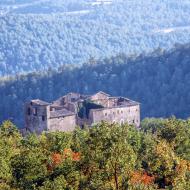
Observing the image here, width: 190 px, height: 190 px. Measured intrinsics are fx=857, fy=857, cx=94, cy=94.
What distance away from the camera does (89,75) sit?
560 feet

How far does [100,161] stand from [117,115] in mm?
63678

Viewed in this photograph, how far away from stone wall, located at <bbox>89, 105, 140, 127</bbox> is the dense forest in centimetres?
3995

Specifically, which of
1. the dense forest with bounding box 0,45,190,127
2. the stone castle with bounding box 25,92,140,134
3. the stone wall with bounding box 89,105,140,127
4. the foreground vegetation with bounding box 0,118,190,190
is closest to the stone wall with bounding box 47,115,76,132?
the stone castle with bounding box 25,92,140,134

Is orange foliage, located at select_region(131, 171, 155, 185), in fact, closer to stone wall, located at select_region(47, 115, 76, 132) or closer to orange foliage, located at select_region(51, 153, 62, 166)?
orange foliage, located at select_region(51, 153, 62, 166)

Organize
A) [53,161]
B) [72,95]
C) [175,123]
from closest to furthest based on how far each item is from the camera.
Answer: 1. [53,161]
2. [175,123]
3. [72,95]

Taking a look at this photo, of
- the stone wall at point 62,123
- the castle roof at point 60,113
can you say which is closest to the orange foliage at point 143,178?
the stone wall at point 62,123

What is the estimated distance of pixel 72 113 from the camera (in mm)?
99688

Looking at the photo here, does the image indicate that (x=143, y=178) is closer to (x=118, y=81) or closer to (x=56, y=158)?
(x=56, y=158)

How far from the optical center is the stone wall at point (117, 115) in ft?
331

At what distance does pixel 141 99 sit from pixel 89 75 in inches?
671

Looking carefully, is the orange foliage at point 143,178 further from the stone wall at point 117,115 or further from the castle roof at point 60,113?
the stone wall at point 117,115

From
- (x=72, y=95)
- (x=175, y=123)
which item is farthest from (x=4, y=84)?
(x=175, y=123)

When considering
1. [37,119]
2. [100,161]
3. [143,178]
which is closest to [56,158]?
[143,178]

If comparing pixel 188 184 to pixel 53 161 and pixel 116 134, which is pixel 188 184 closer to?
pixel 116 134
